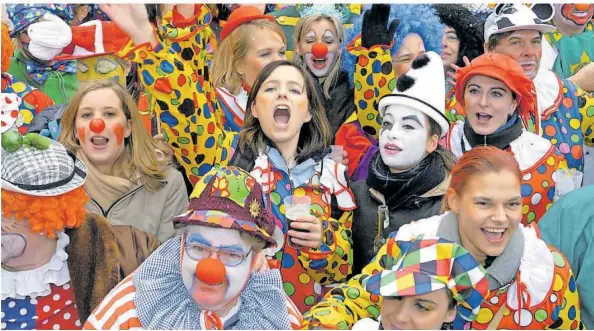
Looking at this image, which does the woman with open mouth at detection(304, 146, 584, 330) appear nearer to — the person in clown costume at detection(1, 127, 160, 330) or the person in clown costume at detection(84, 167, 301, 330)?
the person in clown costume at detection(84, 167, 301, 330)

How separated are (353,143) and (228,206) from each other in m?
1.41

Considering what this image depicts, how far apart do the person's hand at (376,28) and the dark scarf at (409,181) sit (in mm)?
771

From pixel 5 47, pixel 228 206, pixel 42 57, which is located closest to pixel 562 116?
pixel 228 206

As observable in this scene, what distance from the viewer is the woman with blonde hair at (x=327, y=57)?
4.50 m

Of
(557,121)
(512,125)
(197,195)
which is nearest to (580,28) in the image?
(557,121)

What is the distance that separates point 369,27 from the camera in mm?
4191

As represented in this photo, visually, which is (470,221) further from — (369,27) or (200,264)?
(369,27)

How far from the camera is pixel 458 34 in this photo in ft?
16.0

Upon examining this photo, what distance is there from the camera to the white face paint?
3.60m

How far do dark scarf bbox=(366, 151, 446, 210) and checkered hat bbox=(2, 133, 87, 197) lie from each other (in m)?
1.16

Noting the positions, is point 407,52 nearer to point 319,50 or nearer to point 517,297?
point 319,50

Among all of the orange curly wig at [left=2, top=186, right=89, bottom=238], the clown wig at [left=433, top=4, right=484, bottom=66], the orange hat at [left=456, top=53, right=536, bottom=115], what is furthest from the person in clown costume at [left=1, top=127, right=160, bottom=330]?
the clown wig at [left=433, top=4, right=484, bottom=66]

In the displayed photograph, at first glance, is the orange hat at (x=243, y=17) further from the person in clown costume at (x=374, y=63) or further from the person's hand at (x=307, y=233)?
the person's hand at (x=307, y=233)

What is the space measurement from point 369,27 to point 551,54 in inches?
48.9
